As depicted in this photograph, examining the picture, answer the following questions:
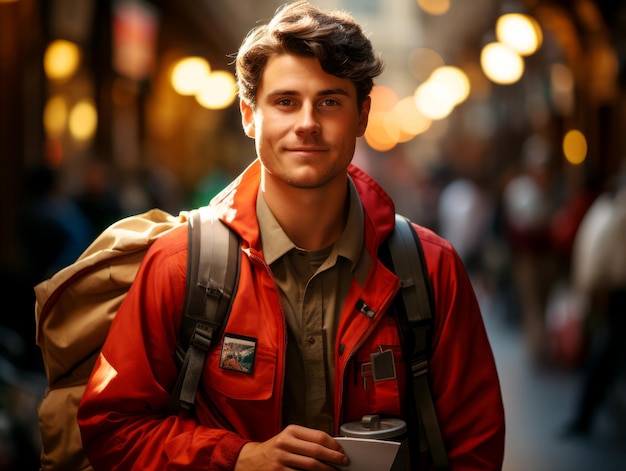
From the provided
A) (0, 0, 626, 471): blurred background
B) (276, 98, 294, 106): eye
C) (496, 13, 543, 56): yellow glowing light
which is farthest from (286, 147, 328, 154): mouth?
(496, 13, 543, 56): yellow glowing light

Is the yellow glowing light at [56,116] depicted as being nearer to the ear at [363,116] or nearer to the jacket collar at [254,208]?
the jacket collar at [254,208]

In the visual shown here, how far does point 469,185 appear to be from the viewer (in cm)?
1694

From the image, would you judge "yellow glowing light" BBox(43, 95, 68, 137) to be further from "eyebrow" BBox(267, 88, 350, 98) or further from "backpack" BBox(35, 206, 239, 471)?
"eyebrow" BBox(267, 88, 350, 98)

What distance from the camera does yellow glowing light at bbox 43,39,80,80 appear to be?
11914 millimetres

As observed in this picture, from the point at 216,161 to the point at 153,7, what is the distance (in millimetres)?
11471

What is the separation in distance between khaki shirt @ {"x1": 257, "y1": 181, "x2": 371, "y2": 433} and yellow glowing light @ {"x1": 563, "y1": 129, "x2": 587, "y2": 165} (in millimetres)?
12345

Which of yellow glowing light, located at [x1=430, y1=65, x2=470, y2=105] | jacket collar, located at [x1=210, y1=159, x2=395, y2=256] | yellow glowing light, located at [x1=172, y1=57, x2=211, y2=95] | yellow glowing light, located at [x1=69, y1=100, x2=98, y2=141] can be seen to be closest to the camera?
jacket collar, located at [x1=210, y1=159, x2=395, y2=256]

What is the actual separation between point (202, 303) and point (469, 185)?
47.0ft

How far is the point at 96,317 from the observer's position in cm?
321

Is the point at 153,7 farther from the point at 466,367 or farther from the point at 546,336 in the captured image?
the point at 466,367

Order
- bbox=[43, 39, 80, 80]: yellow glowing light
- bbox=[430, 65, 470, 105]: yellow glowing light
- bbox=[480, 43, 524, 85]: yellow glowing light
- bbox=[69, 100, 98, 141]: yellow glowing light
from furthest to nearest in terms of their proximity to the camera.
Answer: bbox=[430, 65, 470, 105]: yellow glowing light < bbox=[480, 43, 524, 85]: yellow glowing light < bbox=[69, 100, 98, 141]: yellow glowing light < bbox=[43, 39, 80, 80]: yellow glowing light

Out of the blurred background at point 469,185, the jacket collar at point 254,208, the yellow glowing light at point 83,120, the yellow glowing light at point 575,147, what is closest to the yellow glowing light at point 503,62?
the blurred background at point 469,185

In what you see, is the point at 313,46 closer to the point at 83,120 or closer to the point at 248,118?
the point at 248,118

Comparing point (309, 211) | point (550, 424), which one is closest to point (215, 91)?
point (550, 424)
